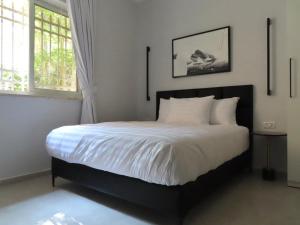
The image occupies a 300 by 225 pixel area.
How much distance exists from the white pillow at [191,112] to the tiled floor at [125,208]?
92 centimetres

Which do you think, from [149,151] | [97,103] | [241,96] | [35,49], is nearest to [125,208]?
[149,151]

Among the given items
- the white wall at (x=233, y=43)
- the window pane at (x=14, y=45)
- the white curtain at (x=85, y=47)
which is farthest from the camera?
the white curtain at (x=85, y=47)

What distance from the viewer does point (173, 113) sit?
311cm

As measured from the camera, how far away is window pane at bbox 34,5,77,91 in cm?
288

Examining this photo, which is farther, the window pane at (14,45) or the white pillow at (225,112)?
the white pillow at (225,112)

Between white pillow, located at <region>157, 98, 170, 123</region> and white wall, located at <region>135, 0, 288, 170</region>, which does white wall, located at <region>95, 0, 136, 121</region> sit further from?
white pillow, located at <region>157, 98, 170, 123</region>

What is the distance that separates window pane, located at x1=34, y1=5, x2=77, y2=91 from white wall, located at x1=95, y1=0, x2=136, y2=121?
0.45m

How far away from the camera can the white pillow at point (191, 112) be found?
289 cm

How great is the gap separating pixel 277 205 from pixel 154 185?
1145 millimetres

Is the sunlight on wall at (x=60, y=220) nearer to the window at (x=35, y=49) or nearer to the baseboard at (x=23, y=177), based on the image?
the baseboard at (x=23, y=177)

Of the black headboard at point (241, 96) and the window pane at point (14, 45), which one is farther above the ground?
the window pane at point (14, 45)

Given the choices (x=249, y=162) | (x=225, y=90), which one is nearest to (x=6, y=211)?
(x=249, y=162)

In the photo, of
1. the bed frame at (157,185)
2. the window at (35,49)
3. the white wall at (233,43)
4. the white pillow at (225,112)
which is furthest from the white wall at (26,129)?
the white pillow at (225,112)

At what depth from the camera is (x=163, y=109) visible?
3455 mm
